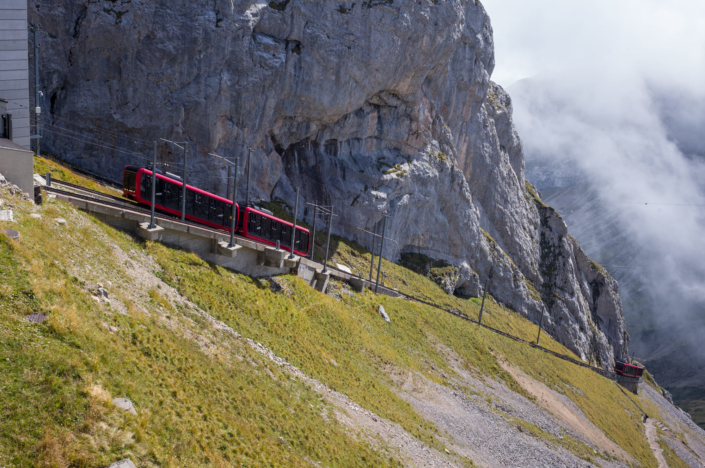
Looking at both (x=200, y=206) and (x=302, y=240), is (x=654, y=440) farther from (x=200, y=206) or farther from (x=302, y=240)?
(x=200, y=206)

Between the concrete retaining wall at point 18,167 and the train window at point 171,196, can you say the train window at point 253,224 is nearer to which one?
the train window at point 171,196

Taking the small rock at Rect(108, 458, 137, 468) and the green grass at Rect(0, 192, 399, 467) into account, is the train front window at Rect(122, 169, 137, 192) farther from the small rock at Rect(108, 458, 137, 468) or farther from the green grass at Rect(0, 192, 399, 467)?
the small rock at Rect(108, 458, 137, 468)

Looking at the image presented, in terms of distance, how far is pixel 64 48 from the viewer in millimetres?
35562

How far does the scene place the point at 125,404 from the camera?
9.01m

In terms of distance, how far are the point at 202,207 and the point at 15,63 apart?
39.6 ft

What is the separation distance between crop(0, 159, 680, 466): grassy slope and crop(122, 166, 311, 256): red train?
468 centimetres

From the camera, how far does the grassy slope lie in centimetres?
798

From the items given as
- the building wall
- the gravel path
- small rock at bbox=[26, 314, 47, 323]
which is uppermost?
the building wall

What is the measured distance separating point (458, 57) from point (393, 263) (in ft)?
144

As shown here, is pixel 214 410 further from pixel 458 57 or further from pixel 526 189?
pixel 526 189

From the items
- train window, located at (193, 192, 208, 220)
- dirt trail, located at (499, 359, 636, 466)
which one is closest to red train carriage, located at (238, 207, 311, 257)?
train window, located at (193, 192, 208, 220)

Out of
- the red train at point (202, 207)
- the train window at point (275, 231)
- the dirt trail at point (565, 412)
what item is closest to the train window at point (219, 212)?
the red train at point (202, 207)

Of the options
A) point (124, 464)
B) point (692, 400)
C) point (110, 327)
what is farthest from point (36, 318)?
point (692, 400)

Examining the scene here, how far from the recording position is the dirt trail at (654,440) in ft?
163
